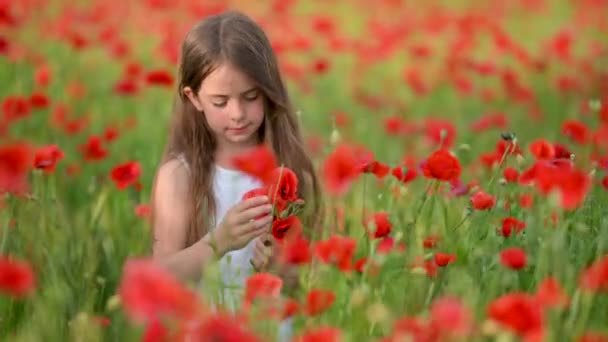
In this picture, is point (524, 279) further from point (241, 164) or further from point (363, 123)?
point (363, 123)

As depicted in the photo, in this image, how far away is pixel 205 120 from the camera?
8.15ft

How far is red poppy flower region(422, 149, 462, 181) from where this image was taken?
6.85ft

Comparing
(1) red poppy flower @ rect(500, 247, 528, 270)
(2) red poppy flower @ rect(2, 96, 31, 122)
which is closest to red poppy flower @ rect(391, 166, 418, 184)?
(1) red poppy flower @ rect(500, 247, 528, 270)

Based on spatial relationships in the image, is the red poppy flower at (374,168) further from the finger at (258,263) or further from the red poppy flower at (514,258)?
the red poppy flower at (514,258)

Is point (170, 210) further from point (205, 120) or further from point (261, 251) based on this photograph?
point (261, 251)

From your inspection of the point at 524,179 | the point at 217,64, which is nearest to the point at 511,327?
the point at 524,179

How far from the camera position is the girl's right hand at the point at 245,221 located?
1.88 metres

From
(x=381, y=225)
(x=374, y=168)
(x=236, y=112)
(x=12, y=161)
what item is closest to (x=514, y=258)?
(x=381, y=225)

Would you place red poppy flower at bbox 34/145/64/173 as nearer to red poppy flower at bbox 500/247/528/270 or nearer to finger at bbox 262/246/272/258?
finger at bbox 262/246/272/258

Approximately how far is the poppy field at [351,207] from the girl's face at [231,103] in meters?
0.23

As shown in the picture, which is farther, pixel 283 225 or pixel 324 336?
pixel 283 225

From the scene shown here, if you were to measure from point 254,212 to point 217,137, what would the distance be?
0.64 metres

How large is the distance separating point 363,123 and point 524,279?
8.70 ft

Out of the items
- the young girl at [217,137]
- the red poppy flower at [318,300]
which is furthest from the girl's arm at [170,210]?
the red poppy flower at [318,300]
